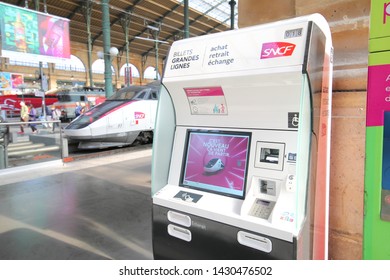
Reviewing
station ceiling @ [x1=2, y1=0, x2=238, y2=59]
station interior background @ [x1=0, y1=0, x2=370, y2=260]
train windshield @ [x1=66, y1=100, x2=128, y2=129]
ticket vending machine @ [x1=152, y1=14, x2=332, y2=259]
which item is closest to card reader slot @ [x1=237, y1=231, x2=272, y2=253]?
ticket vending machine @ [x1=152, y1=14, x2=332, y2=259]

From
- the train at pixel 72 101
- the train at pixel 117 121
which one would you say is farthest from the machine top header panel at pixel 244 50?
the train at pixel 72 101

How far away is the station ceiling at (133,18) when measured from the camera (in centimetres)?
2256

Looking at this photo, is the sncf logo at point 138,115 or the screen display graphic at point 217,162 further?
the sncf logo at point 138,115

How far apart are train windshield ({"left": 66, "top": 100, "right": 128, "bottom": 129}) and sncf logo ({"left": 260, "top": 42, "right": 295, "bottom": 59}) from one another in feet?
23.8

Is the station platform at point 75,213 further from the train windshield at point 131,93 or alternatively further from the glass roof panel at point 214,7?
the glass roof panel at point 214,7

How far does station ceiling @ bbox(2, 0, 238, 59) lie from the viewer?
22.6 metres

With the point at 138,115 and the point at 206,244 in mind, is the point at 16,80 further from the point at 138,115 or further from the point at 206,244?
the point at 206,244

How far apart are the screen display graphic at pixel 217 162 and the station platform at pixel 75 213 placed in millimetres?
1239

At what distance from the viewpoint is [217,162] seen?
1906 mm

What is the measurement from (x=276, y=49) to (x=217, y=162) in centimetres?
80

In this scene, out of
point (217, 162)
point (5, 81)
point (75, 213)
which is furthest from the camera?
point (5, 81)

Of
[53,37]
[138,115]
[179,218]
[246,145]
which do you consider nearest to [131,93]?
[138,115]

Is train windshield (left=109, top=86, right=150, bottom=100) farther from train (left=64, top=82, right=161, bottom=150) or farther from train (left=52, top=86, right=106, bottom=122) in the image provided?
train (left=52, top=86, right=106, bottom=122)

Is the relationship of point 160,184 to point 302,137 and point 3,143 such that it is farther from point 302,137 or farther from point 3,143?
point 3,143
